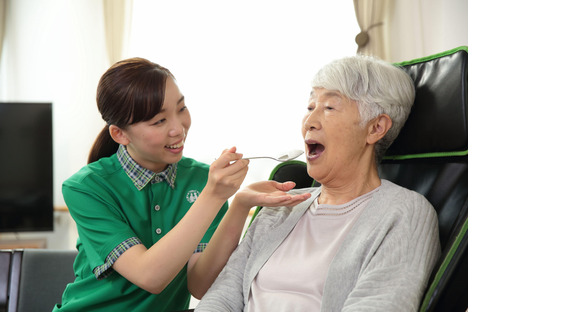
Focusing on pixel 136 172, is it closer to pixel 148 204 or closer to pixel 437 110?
pixel 148 204

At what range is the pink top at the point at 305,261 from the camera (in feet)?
4.06

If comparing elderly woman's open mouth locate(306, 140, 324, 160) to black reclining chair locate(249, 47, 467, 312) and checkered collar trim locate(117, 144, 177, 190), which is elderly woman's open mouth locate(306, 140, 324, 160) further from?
checkered collar trim locate(117, 144, 177, 190)

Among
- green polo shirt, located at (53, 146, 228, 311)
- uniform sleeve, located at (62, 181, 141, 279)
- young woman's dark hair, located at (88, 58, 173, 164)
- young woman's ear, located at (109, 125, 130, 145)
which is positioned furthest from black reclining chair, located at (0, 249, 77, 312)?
young woman's dark hair, located at (88, 58, 173, 164)

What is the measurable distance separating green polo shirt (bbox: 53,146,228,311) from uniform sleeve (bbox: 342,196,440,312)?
0.68 metres

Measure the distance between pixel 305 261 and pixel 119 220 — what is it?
58 centimetres

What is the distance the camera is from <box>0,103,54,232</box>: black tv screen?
11.0 ft

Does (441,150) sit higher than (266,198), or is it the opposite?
(441,150)

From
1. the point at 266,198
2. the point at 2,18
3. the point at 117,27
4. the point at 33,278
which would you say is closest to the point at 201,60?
the point at 117,27

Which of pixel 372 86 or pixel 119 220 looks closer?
pixel 372 86

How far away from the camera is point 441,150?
4.37 ft

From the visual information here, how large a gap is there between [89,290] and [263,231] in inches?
22.8

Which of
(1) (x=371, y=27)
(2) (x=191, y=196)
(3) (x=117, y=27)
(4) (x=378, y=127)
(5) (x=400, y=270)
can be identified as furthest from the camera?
(3) (x=117, y=27)
